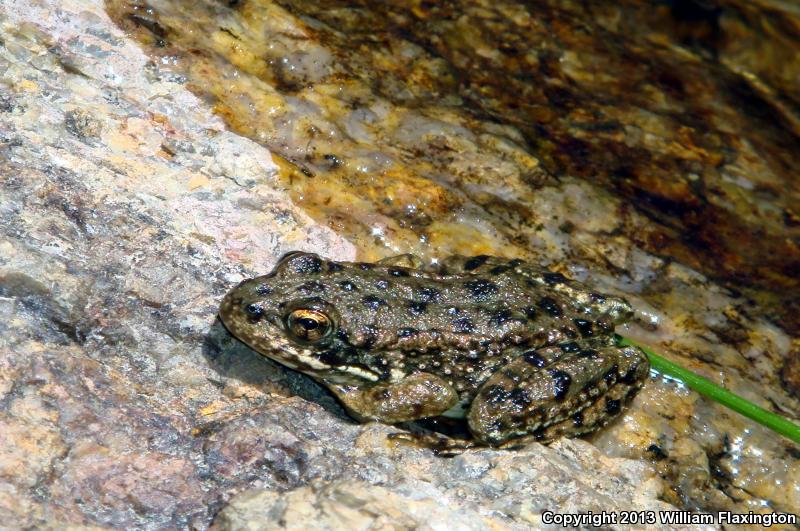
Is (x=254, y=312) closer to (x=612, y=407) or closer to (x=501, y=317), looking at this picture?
(x=501, y=317)

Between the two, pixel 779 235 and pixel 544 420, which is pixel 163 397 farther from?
pixel 779 235

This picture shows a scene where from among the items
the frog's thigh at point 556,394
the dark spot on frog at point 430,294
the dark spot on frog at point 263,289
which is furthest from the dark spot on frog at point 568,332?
the dark spot on frog at point 263,289

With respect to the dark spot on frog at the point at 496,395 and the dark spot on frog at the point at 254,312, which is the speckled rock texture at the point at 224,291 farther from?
the dark spot on frog at the point at 496,395

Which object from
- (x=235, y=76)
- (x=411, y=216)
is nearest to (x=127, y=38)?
(x=235, y=76)

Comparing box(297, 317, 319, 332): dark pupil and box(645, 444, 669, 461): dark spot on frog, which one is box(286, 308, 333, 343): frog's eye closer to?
box(297, 317, 319, 332): dark pupil

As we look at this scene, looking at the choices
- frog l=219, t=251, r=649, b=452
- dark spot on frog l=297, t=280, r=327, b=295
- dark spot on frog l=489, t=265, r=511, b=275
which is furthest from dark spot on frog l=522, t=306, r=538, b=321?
dark spot on frog l=297, t=280, r=327, b=295

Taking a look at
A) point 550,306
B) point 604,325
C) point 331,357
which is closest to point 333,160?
point 331,357
